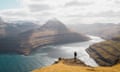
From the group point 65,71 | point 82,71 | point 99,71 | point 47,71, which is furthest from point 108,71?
point 47,71

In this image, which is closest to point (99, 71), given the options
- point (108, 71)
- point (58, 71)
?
point (108, 71)

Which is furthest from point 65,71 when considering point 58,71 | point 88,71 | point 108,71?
point 108,71

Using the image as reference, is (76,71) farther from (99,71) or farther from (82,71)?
(99,71)

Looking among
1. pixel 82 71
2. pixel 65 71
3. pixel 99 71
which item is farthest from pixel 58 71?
pixel 99 71

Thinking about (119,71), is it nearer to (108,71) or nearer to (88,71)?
(108,71)

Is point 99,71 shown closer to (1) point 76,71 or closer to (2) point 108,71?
(2) point 108,71
